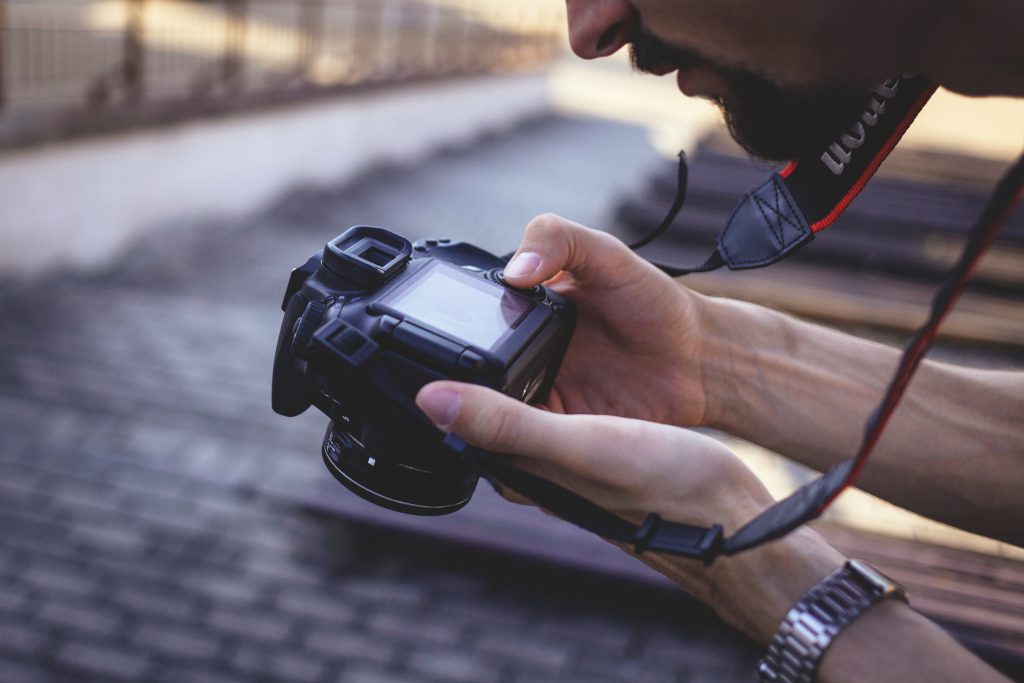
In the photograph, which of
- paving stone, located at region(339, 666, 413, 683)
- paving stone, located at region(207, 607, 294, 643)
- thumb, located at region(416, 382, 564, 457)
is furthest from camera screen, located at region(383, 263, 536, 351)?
paving stone, located at region(207, 607, 294, 643)

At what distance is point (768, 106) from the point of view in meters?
1.36

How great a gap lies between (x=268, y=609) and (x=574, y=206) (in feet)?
22.0

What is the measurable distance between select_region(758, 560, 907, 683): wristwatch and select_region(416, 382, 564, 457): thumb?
15.7 inches

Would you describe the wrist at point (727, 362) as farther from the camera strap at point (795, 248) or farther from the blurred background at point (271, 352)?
the blurred background at point (271, 352)

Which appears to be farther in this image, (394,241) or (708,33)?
(394,241)

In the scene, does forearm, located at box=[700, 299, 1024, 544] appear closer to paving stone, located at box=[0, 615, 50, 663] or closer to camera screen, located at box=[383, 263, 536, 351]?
camera screen, located at box=[383, 263, 536, 351]

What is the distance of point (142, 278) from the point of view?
5664 mm

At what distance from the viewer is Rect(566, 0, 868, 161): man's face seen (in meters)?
1.34

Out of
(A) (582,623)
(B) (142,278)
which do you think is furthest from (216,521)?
(B) (142,278)

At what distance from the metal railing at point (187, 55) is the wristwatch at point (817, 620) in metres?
4.97

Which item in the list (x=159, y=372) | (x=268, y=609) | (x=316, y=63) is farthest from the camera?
(x=316, y=63)

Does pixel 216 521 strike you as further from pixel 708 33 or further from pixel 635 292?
pixel 708 33

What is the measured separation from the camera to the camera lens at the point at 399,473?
148 centimetres

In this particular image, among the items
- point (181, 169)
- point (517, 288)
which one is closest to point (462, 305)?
point (517, 288)
